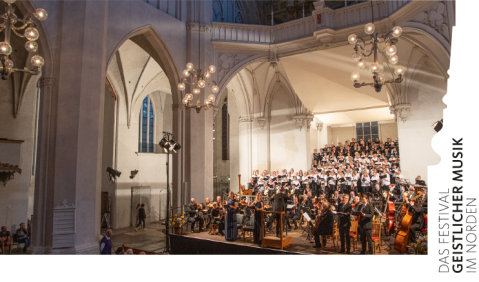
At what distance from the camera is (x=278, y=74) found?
18.1 meters

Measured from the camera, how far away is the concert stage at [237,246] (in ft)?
24.2

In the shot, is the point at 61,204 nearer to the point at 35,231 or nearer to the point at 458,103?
the point at 35,231

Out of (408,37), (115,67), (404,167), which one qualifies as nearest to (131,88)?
(115,67)

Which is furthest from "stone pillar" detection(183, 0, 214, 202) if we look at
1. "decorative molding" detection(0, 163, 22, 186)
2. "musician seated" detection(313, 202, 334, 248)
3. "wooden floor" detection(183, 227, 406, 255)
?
"decorative molding" detection(0, 163, 22, 186)

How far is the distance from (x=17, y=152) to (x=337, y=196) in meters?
11.4

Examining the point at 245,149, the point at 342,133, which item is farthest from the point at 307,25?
the point at 342,133

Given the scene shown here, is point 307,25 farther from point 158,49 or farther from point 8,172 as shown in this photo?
point 8,172

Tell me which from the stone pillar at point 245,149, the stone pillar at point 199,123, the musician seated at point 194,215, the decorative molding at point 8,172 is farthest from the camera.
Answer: the stone pillar at point 245,149

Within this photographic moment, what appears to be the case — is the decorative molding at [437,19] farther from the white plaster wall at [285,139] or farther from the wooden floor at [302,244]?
the white plaster wall at [285,139]

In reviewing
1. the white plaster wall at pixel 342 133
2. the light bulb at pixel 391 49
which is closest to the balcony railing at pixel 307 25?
the light bulb at pixel 391 49

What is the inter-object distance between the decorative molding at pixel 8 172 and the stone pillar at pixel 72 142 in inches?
156

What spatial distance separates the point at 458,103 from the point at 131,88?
45.0 ft

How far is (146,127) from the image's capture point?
1886 cm

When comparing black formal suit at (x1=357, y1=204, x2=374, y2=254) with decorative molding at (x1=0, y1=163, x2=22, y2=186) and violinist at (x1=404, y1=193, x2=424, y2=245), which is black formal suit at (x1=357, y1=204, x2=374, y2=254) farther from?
decorative molding at (x1=0, y1=163, x2=22, y2=186)
